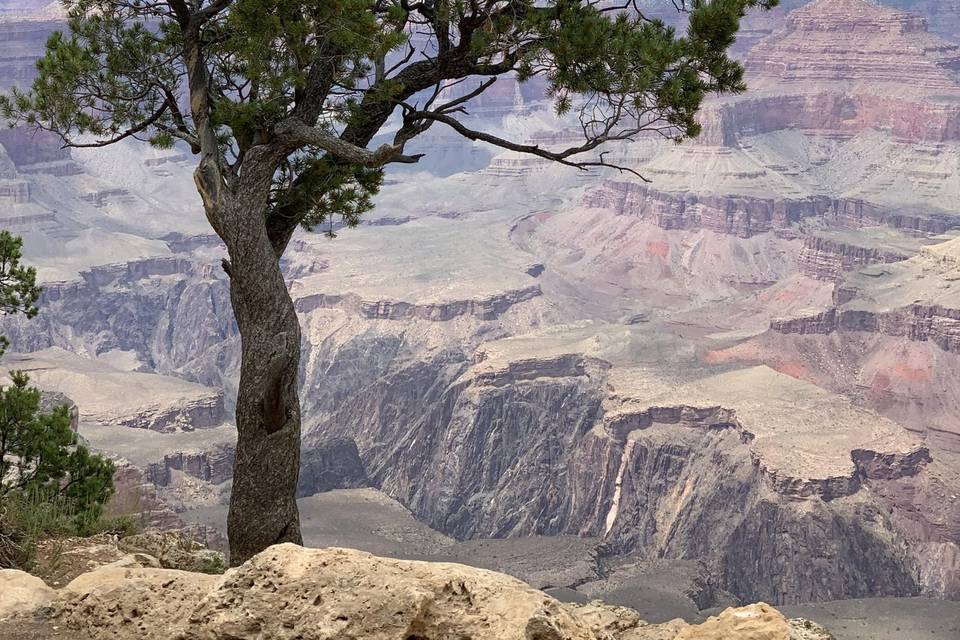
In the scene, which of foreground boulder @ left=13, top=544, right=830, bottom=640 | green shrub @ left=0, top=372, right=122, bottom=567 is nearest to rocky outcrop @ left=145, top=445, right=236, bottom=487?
green shrub @ left=0, top=372, right=122, bottom=567

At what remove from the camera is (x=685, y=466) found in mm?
127250

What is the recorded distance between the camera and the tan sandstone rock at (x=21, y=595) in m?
9.72

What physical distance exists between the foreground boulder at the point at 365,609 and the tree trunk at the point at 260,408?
11.9 feet

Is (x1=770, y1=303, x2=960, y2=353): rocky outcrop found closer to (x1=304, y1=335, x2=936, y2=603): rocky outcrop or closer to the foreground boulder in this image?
(x1=304, y1=335, x2=936, y2=603): rocky outcrop

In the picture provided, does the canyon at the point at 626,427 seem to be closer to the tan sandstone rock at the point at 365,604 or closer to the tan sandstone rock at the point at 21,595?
the tan sandstone rock at the point at 21,595

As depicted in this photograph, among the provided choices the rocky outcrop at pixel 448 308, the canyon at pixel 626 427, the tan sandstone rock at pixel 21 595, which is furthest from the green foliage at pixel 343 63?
the rocky outcrop at pixel 448 308

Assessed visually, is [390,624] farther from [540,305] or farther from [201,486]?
[540,305]

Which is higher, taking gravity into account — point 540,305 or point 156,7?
point 156,7

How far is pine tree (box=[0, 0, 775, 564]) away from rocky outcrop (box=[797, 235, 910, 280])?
162m

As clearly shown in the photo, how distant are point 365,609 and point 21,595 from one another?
3.75 metres

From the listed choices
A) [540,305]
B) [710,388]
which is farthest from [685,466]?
[540,305]

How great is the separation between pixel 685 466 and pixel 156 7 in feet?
387

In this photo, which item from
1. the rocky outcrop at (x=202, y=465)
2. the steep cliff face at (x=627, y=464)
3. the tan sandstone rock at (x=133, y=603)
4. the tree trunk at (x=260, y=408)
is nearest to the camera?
the tan sandstone rock at (x=133, y=603)

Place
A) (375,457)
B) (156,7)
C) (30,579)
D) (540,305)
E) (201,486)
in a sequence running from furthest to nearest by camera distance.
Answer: (540,305) → (375,457) → (201,486) → (156,7) → (30,579)
